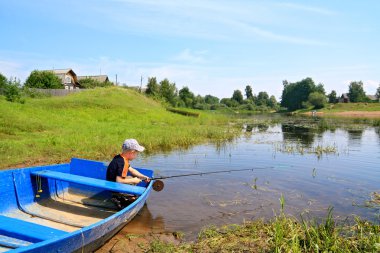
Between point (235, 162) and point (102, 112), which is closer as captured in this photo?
point (235, 162)

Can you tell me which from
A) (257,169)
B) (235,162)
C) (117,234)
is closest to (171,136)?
(235,162)

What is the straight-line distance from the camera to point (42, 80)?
56.6 metres

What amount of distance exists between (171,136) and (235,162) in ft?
18.1

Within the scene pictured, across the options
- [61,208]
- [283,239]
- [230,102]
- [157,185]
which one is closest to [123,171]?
[157,185]

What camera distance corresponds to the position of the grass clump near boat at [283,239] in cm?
541

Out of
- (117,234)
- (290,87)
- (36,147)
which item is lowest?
(117,234)

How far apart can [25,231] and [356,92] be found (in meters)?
114

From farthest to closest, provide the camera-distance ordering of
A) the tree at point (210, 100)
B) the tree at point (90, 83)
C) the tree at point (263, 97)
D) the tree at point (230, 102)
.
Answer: the tree at point (263, 97), the tree at point (210, 100), the tree at point (230, 102), the tree at point (90, 83)

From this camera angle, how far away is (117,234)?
6867 mm

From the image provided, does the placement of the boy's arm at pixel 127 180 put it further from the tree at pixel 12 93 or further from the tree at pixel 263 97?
the tree at pixel 263 97

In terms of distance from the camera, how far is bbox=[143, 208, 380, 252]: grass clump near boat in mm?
5406

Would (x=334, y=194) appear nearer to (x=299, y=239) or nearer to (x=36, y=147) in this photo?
(x=299, y=239)

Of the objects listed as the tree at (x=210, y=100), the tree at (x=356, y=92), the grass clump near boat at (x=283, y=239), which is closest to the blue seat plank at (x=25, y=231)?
the grass clump near boat at (x=283, y=239)

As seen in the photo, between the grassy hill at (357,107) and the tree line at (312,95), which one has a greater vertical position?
the tree line at (312,95)
